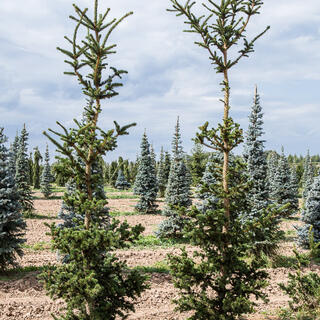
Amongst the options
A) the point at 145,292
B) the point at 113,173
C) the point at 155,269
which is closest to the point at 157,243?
the point at 155,269

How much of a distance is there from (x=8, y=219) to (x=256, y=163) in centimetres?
1456

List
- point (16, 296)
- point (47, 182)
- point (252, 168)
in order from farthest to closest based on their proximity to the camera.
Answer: point (47, 182) → point (252, 168) → point (16, 296)

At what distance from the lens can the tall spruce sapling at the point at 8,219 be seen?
44.5 feet

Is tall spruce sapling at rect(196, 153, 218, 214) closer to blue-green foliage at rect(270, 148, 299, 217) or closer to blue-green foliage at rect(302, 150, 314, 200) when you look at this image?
blue-green foliage at rect(302, 150, 314, 200)

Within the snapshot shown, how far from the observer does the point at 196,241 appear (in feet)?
22.2

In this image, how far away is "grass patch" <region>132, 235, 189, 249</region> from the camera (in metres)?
20.1

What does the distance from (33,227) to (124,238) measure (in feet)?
74.6

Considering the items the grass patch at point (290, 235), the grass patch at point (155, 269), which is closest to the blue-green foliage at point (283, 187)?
the grass patch at point (290, 235)

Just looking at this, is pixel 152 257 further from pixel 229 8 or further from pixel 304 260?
pixel 229 8

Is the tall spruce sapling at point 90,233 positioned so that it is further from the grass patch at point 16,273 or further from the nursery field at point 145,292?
the grass patch at point 16,273

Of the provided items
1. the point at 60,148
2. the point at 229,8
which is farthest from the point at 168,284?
the point at 229,8

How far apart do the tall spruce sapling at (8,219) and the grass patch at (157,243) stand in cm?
785

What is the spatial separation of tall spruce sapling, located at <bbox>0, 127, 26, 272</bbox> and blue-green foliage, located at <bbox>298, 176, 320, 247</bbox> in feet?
52.7

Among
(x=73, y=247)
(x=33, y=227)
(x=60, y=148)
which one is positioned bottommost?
(x=33, y=227)
